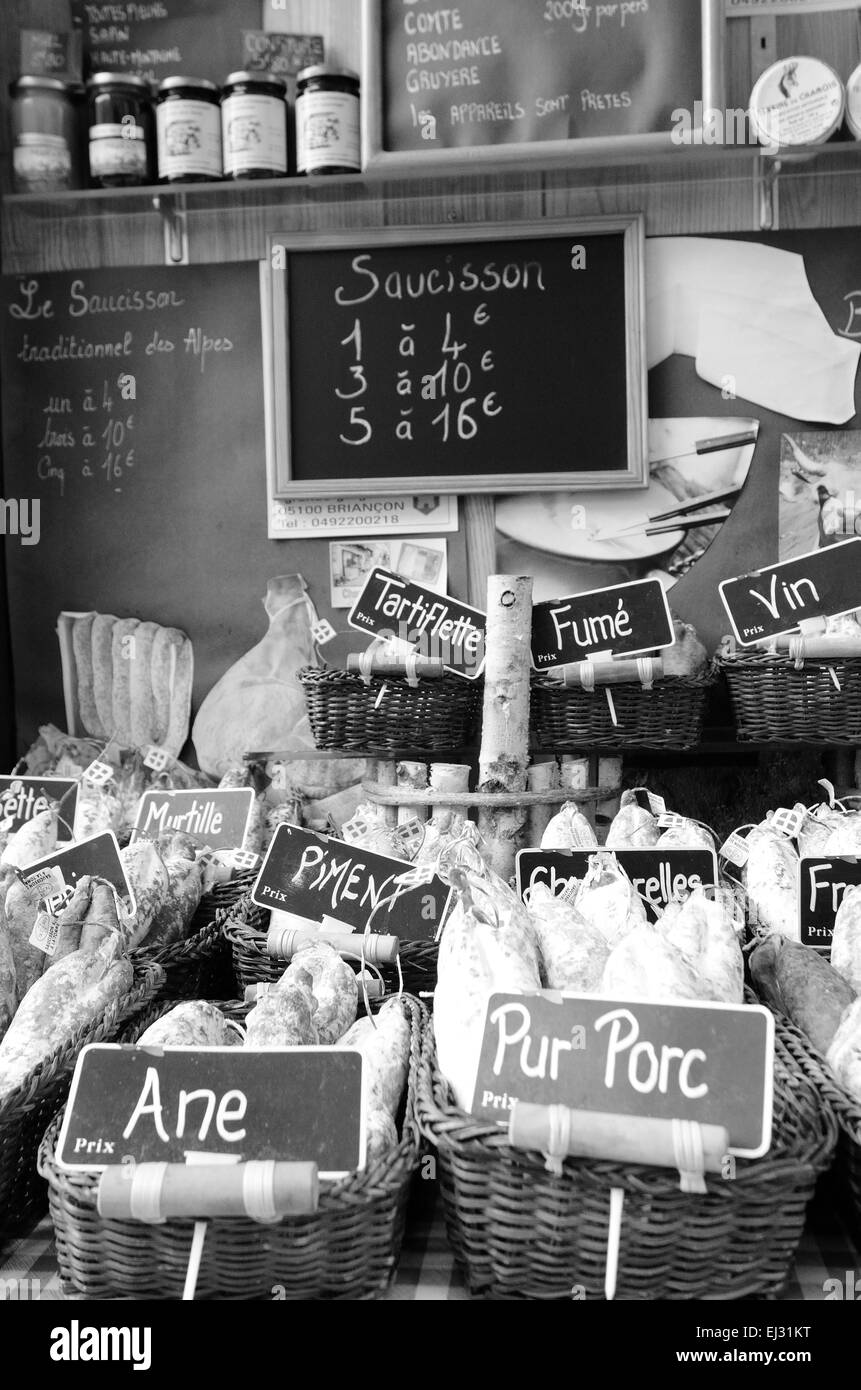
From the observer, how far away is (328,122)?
3098mm

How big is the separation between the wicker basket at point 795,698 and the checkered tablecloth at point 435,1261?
1.50m

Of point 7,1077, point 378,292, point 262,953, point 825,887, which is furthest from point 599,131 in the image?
point 7,1077

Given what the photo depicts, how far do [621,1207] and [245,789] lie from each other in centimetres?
175

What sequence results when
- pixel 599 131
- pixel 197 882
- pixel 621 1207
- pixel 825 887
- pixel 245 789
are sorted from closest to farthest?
1. pixel 621 1207
2. pixel 825 887
3. pixel 197 882
4. pixel 245 789
5. pixel 599 131

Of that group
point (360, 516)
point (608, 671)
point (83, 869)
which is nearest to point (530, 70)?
point (360, 516)

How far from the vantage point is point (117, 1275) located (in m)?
1.20

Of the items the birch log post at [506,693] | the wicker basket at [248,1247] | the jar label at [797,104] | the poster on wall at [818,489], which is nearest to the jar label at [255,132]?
the jar label at [797,104]

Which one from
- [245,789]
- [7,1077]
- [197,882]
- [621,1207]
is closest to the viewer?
[621,1207]

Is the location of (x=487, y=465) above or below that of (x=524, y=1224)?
above

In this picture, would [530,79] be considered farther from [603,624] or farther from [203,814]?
[203,814]

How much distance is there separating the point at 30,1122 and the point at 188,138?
2.71 meters

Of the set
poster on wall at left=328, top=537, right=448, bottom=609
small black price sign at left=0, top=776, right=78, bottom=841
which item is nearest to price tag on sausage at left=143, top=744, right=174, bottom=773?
small black price sign at left=0, top=776, right=78, bottom=841
